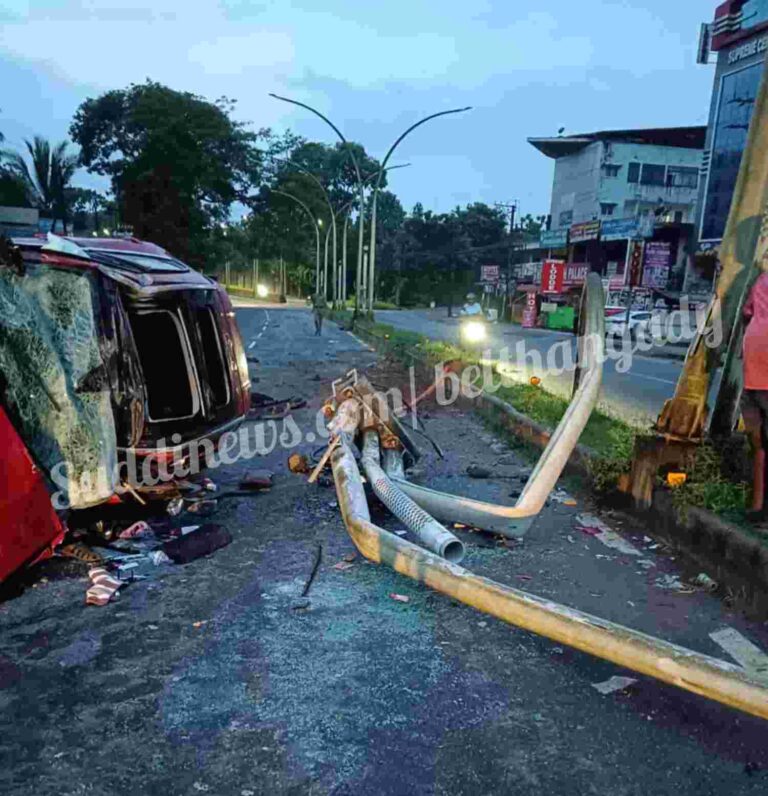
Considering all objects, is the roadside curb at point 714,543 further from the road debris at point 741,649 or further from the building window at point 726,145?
the building window at point 726,145

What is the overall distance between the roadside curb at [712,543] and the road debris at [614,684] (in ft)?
3.54

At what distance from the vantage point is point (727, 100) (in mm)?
28969

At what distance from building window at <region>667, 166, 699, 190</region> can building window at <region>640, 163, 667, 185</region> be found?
15.7 inches

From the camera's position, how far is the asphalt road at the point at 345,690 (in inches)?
92.9

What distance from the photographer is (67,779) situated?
91.0 inches

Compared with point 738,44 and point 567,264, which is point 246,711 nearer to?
point 738,44

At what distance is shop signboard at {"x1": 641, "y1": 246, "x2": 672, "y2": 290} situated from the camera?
3106cm

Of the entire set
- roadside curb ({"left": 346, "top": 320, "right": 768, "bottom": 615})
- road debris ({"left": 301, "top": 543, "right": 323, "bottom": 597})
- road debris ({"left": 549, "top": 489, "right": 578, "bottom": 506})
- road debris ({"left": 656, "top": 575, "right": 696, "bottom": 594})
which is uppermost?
roadside curb ({"left": 346, "top": 320, "right": 768, "bottom": 615})

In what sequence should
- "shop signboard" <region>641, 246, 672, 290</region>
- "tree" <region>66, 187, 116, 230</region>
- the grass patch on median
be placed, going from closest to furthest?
the grass patch on median, "shop signboard" <region>641, 246, 672, 290</region>, "tree" <region>66, 187, 116, 230</region>

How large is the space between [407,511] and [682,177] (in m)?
47.5

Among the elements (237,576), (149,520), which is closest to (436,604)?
(237,576)

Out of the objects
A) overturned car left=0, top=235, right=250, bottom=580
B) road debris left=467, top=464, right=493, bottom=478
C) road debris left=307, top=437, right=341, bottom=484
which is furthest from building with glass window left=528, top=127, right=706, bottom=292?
overturned car left=0, top=235, right=250, bottom=580

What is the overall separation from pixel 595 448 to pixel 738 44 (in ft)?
98.2

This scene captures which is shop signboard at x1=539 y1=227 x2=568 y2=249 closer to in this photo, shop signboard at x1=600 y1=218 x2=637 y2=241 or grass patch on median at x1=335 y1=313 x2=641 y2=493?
shop signboard at x1=600 y1=218 x2=637 y2=241
